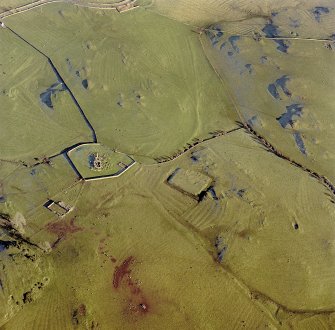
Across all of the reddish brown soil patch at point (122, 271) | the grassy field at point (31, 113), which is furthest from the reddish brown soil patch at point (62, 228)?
the grassy field at point (31, 113)

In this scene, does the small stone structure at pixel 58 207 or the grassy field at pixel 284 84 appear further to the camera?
the grassy field at pixel 284 84

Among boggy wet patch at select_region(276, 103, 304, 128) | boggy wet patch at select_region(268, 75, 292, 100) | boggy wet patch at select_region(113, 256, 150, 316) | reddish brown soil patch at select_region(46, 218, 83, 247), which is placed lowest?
boggy wet patch at select_region(113, 256, 150, 316)

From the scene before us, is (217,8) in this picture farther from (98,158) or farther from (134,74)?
(98,158)

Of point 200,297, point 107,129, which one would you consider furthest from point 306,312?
point 107,129

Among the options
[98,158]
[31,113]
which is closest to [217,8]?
[31,113]

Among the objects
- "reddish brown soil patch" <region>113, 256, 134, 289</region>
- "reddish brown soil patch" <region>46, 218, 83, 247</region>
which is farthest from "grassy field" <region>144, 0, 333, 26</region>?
"reddish brown soil patch" <region>113, 256, 134, 289</region>

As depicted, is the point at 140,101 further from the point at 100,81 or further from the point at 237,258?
the point at 237,258

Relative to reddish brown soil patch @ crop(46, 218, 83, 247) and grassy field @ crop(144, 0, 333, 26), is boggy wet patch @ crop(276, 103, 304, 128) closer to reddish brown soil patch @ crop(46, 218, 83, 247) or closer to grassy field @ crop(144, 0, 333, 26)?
grassy field @ crop(144, 0, 333, 26)

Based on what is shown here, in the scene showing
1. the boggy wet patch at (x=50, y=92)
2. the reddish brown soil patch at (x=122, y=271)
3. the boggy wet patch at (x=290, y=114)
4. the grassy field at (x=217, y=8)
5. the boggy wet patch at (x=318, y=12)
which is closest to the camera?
the reddish brown soil patch at (x=122, y=271)

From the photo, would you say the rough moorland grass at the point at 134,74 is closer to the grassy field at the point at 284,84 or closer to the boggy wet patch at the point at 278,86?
the grassy field at the point at 284,84
